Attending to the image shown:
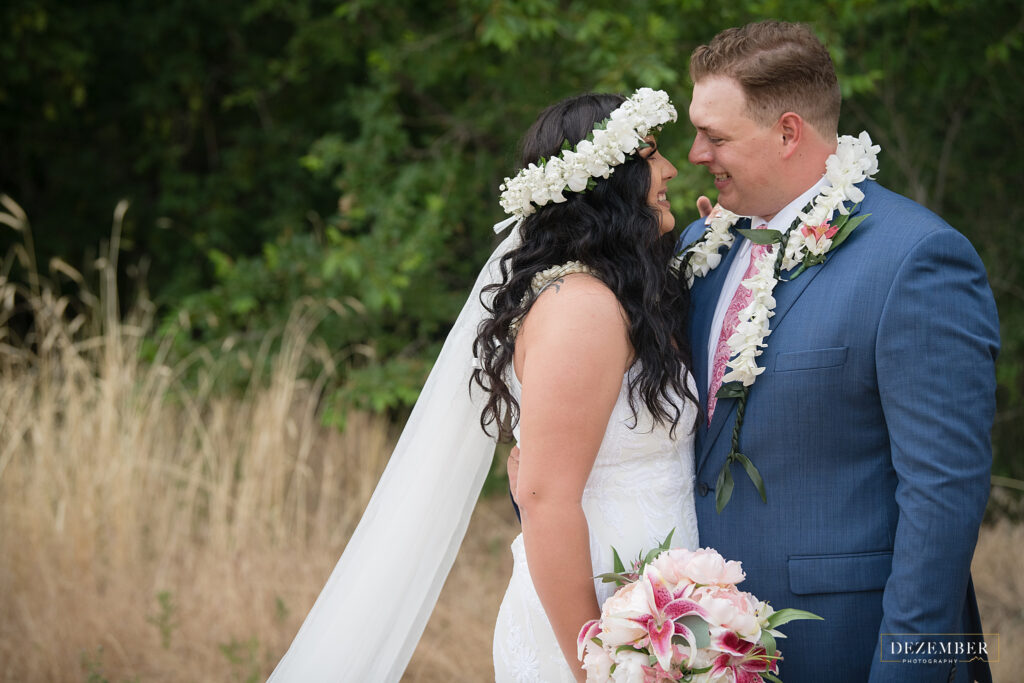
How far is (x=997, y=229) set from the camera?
712 cm

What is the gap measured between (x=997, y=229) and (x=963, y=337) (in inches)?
227

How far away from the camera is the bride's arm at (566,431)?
87.6 inches

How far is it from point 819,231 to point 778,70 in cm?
46

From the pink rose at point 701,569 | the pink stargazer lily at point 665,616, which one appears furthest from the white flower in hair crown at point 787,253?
the pink stargazer lily at point 665,616

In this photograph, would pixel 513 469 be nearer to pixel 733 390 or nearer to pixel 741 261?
pixel 733 390

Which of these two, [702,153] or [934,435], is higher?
[702,153]

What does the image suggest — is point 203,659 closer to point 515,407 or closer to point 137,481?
point 137,481

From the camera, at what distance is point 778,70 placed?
2488 millimetres

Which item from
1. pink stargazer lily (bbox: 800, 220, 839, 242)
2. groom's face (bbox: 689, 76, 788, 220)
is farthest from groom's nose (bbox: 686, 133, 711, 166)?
pink stargazer lily (bbox: 800, 220, 839, 242)

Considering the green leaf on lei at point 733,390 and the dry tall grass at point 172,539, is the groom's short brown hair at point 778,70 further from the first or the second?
the dry tall grass at point 172,539

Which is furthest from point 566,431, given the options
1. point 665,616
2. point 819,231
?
point 819,231

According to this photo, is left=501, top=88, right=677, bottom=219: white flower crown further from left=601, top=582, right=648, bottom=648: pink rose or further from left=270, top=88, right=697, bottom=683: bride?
left=601, top=582, right=648, bottom=648: pink rose

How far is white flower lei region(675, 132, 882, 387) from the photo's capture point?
2.35m
